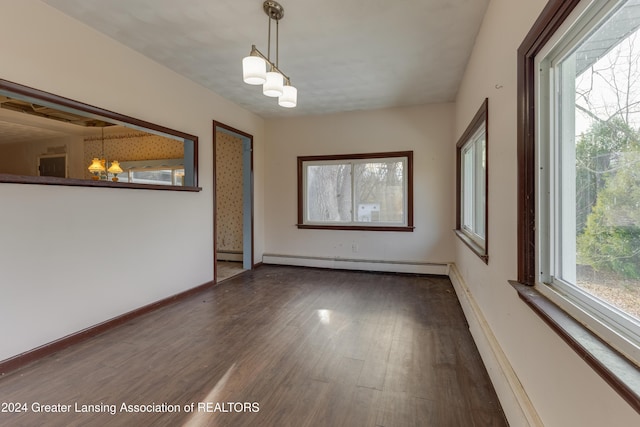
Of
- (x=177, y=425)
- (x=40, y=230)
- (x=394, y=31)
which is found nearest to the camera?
(x=177, y=425)

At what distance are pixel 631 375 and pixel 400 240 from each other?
13.0 feet

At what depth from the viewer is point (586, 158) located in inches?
44.1

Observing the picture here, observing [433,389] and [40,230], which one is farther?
[40,230]

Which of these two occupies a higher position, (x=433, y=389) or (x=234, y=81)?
(x=234, y=81)

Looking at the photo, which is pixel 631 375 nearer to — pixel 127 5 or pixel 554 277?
pixel 554 277

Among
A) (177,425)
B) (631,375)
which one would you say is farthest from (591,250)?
(177,425)

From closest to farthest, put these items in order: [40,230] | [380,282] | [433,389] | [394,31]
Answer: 1. [433,389]
2. [40,230]
3. [394,31]
4. [380,282]


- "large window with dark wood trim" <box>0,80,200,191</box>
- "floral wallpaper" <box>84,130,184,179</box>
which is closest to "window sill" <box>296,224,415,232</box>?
"large window with dark wood trim" <box>0,80,200,191</box>

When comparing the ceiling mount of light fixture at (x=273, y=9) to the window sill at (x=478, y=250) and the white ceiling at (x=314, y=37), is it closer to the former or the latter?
the white ceiling at (x=314, y=37)

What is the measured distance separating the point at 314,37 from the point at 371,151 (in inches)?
91.9

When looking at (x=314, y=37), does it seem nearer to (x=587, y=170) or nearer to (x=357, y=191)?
(x=587, y=170)

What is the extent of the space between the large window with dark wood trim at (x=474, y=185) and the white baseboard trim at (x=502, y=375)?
1.72 feet

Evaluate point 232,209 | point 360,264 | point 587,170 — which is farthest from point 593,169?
point 232,209

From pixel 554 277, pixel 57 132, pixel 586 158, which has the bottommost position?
pixel 554 277
